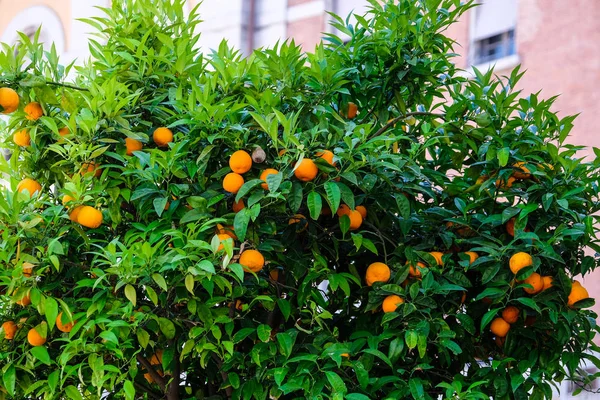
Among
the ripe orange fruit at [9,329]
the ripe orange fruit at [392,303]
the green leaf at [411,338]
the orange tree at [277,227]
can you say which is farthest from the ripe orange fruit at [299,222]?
the ripe orange fruit at [9,329]

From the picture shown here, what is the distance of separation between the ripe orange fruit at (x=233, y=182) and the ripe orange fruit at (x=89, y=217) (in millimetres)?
380

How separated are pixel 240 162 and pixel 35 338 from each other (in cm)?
76

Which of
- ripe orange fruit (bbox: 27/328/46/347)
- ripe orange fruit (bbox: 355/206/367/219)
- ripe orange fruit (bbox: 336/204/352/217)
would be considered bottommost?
ripe orange fruit (bbox: 27/328/46/347)

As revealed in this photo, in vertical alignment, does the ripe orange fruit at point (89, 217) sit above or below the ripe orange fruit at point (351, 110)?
below

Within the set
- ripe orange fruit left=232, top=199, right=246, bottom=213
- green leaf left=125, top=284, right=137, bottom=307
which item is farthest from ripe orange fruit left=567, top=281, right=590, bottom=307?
green leaf left=125, top=284, right=137, bottom=307

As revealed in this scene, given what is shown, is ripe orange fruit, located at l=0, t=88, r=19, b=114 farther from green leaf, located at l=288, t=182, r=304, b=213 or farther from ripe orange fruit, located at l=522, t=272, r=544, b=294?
ripe orange fruit, located at l=522, t=272, r=544, b=294

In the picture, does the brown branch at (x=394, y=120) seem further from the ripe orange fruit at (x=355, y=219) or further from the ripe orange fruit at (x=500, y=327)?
the ripe orange fruit at (x=500, y=327)

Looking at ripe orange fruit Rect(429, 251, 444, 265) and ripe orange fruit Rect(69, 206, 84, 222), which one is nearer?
ripe orange fruit Rect(69, 206, 84, 222)

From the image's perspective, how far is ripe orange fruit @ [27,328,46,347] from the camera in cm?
244

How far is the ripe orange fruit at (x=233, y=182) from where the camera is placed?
2326mm

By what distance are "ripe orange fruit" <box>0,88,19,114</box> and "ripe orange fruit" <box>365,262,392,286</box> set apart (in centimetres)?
111

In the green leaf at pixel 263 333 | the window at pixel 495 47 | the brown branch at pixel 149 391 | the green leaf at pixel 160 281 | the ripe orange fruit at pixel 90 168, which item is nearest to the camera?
the green leaf at pixel 160 281

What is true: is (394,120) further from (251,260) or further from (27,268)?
(27,268)

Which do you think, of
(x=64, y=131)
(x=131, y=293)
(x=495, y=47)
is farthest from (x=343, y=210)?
(x=495, y=47)
